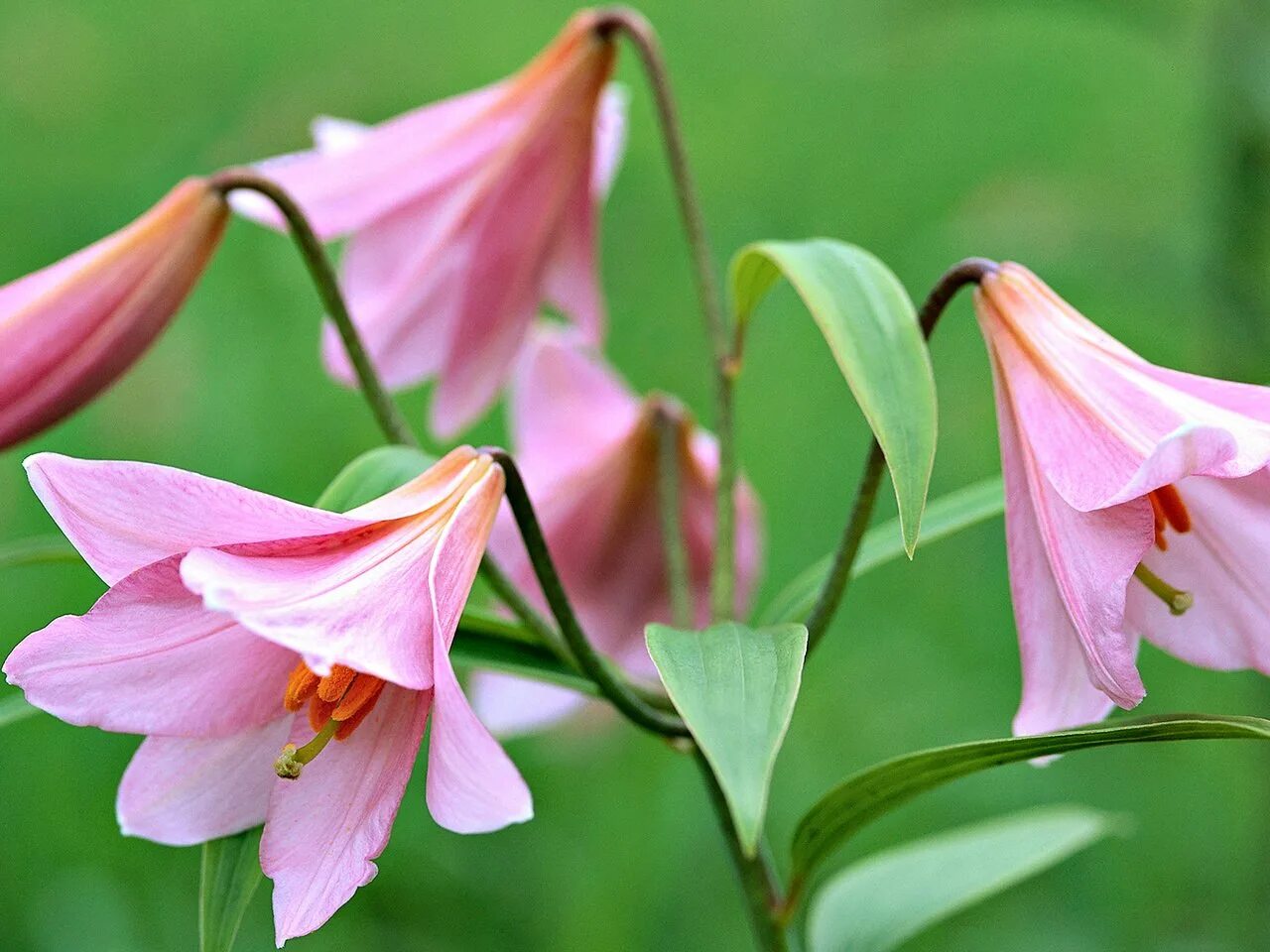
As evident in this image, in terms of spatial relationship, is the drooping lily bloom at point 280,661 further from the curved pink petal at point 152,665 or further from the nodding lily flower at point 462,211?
the nodding lily flower at point 462,211

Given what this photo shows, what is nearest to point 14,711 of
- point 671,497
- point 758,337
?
point 671,497

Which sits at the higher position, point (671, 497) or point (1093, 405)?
point (1093, 405)

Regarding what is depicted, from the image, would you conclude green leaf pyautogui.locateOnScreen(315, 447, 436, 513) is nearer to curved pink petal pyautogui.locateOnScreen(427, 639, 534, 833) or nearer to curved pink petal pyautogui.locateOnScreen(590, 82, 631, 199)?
curved pink petal pyautogui.locateOnScreen(427, 639, 534, 833)

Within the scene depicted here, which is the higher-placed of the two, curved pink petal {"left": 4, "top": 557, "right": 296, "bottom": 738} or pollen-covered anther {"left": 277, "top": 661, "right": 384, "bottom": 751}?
curved pink petal {"left": 4, "top": 557, "right": 296, "bottom": 738}

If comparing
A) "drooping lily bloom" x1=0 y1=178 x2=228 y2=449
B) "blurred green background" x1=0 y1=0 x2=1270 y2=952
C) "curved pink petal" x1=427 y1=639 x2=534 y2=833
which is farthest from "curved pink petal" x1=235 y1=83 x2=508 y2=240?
"blurred green background" x1=0 y1=0 x2=1270 y2=952

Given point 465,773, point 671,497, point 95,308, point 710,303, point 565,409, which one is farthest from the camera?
point 565,409

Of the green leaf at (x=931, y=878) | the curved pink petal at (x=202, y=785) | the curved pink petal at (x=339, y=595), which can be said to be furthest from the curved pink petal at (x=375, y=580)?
the green leaf at (x=931, y=878)

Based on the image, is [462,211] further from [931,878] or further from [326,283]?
[931,878]
